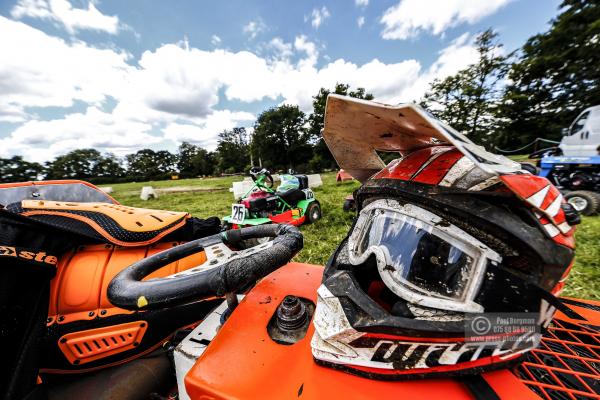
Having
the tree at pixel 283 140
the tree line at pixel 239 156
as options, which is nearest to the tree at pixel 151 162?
the tree line at pixel 239 156

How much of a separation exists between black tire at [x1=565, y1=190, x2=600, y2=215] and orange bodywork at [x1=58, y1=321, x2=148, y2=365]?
27.7 feet

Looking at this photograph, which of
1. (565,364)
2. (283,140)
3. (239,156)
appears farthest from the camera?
(239,156)

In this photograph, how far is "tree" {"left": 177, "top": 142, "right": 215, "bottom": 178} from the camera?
69.5 metres

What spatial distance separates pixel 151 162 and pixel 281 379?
8819cm

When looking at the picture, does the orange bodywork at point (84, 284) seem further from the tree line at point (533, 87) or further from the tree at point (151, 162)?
the tree at point (151, 162)

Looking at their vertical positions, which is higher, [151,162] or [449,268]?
[151,162]

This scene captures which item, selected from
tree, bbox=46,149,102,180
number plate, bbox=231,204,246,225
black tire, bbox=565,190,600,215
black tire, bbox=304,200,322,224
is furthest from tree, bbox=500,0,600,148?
tree, bbox=46,149,102,180

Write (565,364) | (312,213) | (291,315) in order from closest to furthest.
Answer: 1. (565,364)
2. (291,315)
3. (312,213)

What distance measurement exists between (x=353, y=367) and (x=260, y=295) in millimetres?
590

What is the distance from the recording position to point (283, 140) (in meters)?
43.4

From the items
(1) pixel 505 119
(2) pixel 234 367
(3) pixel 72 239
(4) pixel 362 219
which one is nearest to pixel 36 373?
(3) pixel 72 239

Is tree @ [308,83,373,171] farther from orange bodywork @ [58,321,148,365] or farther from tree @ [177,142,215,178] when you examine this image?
tree @ [177,142,215,178]

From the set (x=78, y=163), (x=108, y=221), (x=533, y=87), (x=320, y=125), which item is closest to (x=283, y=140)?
(x=320, y=125)

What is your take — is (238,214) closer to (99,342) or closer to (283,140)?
(99,342)
